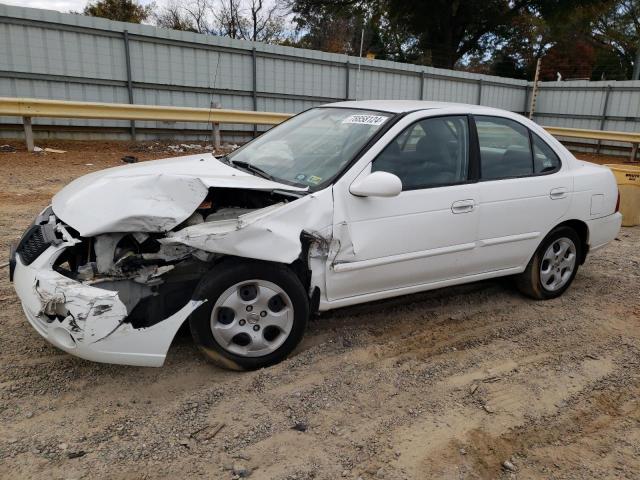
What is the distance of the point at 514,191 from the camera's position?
13.6 ft

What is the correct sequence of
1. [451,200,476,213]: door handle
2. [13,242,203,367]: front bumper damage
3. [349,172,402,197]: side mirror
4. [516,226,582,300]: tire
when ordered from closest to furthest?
[13,242,203,367]: front bumper damage, [349,172,402,197]: side mirror, [451,200,476,213]: door handle, [516,226,582,300]: tire

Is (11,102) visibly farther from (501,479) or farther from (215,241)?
(501,479)

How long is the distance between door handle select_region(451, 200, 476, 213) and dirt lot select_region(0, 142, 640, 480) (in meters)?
0.91

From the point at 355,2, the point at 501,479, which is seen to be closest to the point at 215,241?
the point at 501,479

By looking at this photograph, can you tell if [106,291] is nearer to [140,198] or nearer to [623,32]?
[140,198]

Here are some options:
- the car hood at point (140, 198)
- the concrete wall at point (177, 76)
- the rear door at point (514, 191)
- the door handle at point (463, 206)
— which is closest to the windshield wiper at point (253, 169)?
the car hood at point (140, 198)

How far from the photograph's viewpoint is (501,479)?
2.48m

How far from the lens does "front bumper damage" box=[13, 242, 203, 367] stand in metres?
2.76

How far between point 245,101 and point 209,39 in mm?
1767

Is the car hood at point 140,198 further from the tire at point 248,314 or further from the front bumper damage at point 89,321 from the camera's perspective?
the tire at point 248,314

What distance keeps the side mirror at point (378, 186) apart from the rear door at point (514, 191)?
944 mm

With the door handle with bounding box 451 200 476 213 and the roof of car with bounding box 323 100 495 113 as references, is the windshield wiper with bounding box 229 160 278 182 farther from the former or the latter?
the door handle with bounding box 451 200 476 213

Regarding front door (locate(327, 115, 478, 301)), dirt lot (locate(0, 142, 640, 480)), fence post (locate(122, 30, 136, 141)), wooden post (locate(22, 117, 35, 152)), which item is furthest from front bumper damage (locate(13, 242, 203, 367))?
fence post (locate(122, 30, 136, 141))

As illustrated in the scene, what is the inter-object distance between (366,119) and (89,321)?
234 centimetres
